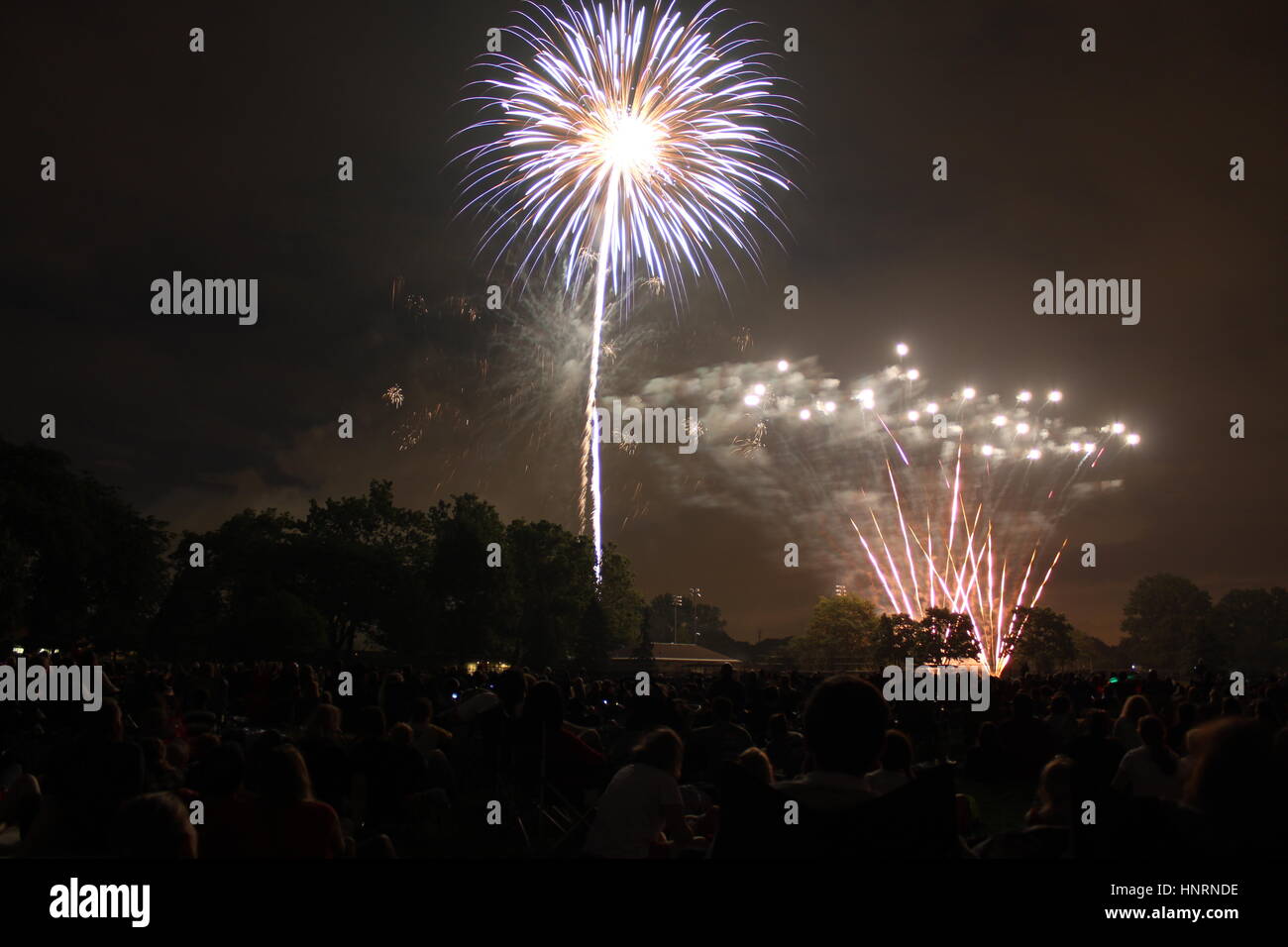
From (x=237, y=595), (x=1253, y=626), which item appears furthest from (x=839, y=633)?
(x=1253, y=626)

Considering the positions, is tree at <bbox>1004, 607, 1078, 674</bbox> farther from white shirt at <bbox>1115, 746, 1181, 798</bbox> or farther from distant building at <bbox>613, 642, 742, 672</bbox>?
white shirt at <bbox>1115, 746, 1181, 798</bbox>

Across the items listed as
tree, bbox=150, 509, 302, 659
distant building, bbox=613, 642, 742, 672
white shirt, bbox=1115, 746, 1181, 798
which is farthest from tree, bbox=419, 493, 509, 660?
white shirt, bbox=1115, 746, 1181, 798

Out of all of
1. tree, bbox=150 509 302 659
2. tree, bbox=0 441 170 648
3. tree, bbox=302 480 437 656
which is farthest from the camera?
tree, bbox=302 480 437 656

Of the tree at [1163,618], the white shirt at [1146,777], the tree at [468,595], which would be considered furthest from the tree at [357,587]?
the tree at [1163,618]
